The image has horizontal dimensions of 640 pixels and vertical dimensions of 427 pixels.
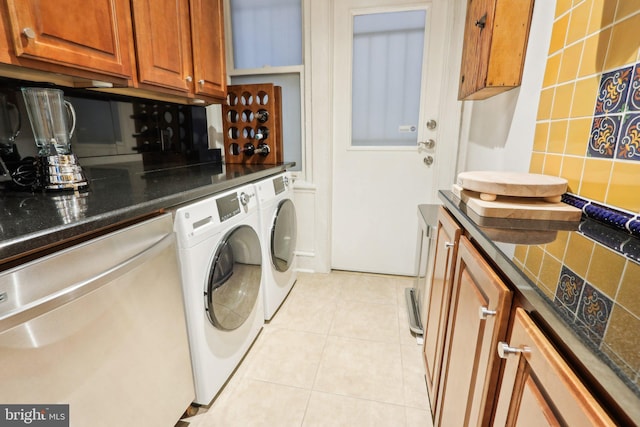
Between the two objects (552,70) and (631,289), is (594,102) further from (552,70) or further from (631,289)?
(631,289)

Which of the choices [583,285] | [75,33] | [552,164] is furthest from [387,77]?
[583,285]

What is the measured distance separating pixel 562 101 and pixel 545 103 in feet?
0.28

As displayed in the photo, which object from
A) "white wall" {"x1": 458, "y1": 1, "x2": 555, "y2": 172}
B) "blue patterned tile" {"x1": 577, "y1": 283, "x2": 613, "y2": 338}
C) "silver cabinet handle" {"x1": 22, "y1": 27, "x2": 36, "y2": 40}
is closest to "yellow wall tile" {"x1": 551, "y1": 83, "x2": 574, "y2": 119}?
"white wall" {"x1": 458, "y1": 1, "x2": 555, "y2": 172}

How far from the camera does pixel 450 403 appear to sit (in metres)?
0.91

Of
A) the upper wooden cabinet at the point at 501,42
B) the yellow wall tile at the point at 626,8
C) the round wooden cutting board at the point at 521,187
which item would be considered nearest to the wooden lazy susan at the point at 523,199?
the round wooden cutting board at the point at 521,187

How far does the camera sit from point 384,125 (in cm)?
224

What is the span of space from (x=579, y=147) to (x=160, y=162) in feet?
6.86

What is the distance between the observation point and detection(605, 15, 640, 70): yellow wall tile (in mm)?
715

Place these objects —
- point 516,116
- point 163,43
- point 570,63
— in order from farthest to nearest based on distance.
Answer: point 163,43
point 516,116
point 570,63

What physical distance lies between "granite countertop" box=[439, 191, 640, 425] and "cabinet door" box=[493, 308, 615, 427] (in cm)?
2

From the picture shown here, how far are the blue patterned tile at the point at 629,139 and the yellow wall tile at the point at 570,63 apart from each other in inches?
10.3

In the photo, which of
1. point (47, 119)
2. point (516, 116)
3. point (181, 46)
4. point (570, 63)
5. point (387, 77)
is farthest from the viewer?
point (387, 77)

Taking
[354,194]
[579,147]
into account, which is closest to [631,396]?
[579,147]

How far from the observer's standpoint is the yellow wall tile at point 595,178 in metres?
0.80
